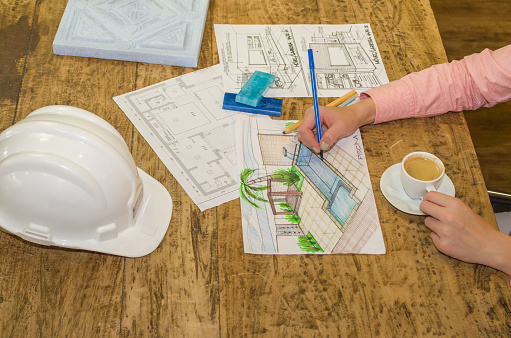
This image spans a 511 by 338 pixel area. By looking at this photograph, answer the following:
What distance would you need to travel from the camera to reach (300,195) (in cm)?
100

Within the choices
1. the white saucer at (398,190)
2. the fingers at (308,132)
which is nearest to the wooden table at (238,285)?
the white saucer at (398,190)

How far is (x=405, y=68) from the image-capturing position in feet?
4.05

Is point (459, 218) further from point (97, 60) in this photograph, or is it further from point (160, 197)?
point (97, 60)

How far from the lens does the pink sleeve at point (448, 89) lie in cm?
111

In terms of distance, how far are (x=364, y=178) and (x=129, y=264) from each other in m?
0.49

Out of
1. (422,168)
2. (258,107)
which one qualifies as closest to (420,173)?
(422,168)

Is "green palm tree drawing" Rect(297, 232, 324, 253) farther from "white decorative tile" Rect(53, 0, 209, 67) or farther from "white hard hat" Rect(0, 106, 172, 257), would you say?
"white decorative tile" Rect(53, 0, 209, 67)

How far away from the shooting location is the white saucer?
980mm

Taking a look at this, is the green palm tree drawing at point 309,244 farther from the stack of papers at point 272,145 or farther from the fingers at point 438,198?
the fingers at point 438,198

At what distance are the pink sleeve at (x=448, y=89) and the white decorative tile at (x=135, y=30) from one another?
0.44 meters

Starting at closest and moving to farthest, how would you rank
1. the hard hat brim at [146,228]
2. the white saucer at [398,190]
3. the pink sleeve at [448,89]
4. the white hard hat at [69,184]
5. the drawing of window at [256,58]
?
the white hard hat at [69,184], the hard hat brim at [146,228], the white saucer at [398,190], the pink sleeve at [448,89], the drawing of window at [256,58]

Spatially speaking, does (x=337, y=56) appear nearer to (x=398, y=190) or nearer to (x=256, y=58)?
(x=256, y=58)

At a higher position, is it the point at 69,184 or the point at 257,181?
the point at 69,184

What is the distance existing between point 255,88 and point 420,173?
1.32 feet
